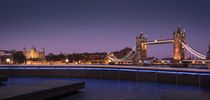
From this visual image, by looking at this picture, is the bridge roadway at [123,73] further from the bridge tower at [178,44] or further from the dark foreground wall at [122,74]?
the bridge tower at [178,44]

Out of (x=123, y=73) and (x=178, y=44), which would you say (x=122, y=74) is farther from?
(x=178, y=44)

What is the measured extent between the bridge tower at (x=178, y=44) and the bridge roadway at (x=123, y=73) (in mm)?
45061

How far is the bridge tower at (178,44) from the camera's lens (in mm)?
66494

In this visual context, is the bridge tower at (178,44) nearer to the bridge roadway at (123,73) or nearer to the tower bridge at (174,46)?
the tower bridge at (174,46)

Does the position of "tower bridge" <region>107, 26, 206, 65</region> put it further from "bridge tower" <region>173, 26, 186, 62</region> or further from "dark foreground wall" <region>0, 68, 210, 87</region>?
"dark foreground wall" <region>0, 68, 210, 87</region>

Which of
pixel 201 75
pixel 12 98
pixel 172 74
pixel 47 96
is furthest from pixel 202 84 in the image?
pixel 12 98

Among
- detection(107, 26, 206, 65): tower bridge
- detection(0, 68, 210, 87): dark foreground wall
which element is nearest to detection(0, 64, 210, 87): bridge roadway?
detection(0, 68, 210, 87): dark foreground wall

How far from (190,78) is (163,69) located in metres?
2.10

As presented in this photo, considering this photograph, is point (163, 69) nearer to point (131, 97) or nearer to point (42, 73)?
point (131, 97)

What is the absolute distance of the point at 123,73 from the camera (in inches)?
856

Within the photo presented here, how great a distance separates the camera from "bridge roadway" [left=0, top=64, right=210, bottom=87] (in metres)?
17.6

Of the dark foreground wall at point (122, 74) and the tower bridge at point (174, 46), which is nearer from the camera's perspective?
the dark foreground wall at point (122, 74)

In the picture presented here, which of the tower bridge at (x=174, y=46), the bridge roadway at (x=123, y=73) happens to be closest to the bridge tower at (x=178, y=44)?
the tower bridge at (x=174, y=46)

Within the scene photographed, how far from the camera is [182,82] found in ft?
59.3
